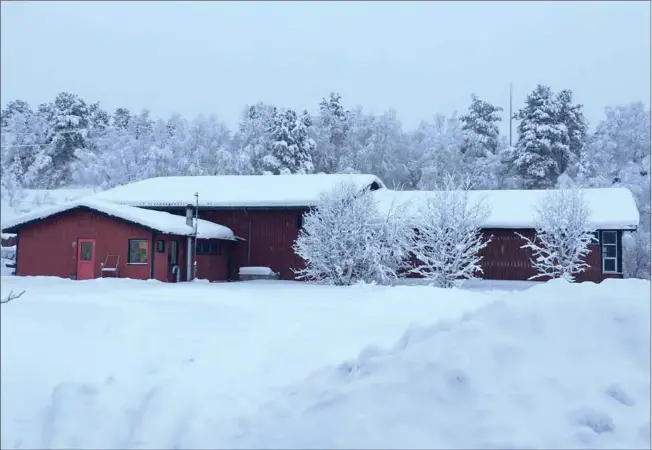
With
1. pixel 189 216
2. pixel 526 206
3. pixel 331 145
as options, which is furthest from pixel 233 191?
pixel 331 145

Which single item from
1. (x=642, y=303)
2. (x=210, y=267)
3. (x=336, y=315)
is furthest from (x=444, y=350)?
(x=210, y=267)

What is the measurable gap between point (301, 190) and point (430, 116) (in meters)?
28.1

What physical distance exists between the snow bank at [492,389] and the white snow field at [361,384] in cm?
1

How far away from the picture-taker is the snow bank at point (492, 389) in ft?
19.6

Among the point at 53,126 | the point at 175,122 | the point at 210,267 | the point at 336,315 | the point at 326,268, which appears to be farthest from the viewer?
the point at 175,122

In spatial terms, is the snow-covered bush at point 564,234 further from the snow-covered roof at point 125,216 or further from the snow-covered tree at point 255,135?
the snow-covered tree at point 255,135

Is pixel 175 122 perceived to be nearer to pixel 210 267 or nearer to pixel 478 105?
pixel 478 105

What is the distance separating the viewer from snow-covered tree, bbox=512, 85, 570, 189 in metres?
44.6

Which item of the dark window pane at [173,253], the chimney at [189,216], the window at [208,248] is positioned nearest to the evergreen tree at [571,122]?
the window at [208,248]

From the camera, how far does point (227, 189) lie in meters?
29.9

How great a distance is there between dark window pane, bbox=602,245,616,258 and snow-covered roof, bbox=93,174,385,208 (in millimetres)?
9177

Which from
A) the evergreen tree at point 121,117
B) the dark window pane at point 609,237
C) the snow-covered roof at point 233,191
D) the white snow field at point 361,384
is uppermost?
the evergreen tree at point 121,117

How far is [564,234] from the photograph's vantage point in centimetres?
2442

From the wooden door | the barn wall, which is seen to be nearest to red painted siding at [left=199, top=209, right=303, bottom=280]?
the wooden door
